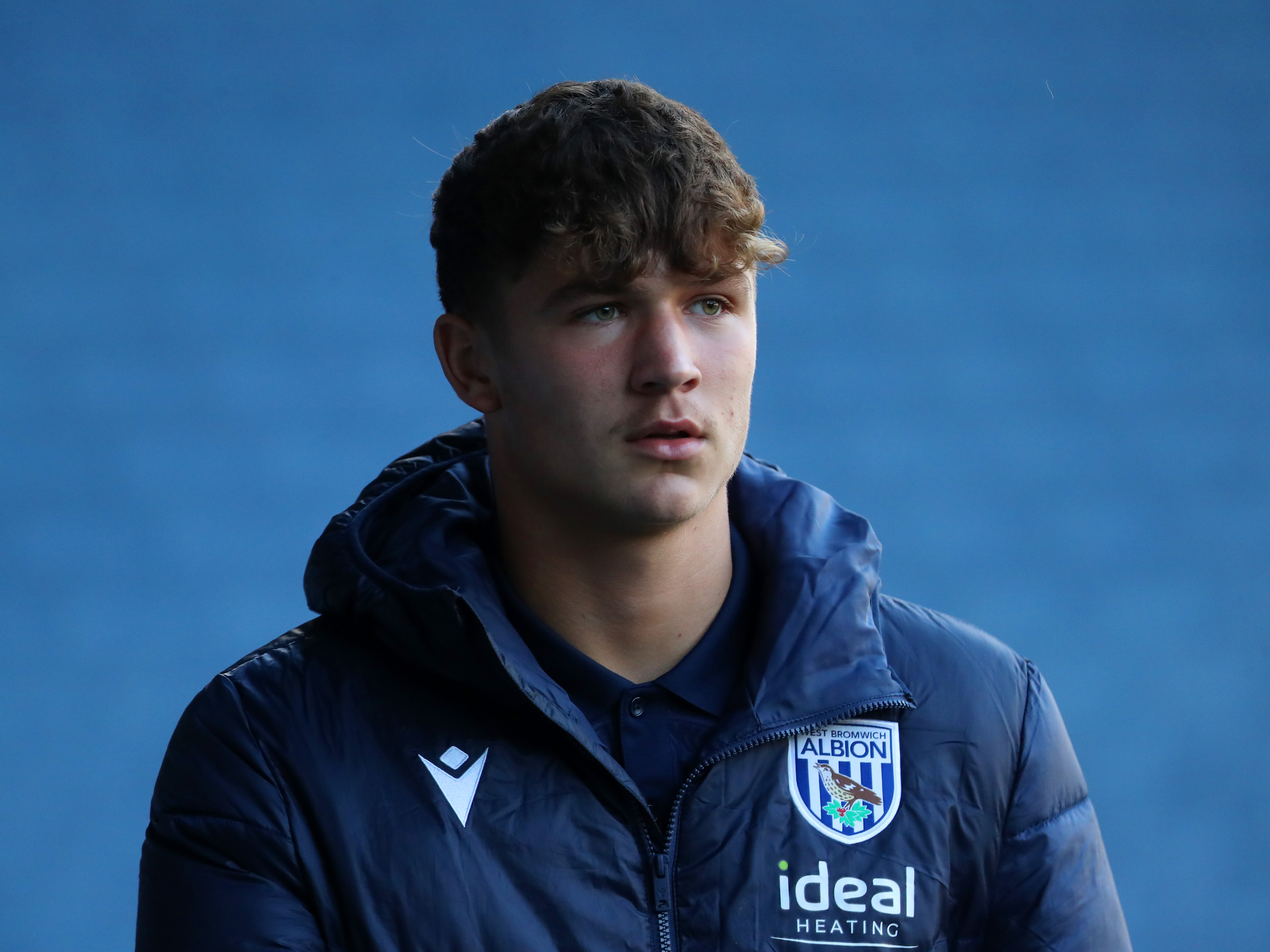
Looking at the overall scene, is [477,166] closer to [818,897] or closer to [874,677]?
[874,677]

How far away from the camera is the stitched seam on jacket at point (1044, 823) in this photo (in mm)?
1375

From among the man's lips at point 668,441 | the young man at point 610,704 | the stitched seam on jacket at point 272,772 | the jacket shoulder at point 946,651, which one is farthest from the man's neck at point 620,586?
the stitched seam on jacket at point 272,772

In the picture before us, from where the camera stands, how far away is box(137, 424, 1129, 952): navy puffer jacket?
4.18 feet

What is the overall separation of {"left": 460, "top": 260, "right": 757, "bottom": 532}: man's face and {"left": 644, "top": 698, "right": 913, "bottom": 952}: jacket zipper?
0.77 ft

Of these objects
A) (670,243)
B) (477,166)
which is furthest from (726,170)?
(477,166)

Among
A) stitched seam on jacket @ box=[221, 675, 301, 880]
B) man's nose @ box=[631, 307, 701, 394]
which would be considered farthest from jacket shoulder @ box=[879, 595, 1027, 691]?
stitched seam on jacket @ box=[221, 675, 301, 880]

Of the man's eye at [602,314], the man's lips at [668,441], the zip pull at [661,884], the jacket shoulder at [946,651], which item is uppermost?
the man's eye at [602,314]

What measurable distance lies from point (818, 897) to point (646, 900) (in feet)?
0.57

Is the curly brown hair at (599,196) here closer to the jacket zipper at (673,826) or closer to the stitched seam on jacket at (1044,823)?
the jacket zipper at (673,826)

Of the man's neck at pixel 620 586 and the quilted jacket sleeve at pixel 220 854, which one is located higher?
the man's neck at pixel 620 586

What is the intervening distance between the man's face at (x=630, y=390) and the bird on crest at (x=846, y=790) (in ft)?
0.99

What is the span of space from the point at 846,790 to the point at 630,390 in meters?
0.46

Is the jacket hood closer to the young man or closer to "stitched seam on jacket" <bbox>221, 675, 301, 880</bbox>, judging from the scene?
the young man

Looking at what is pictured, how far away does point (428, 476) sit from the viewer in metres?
1.62
